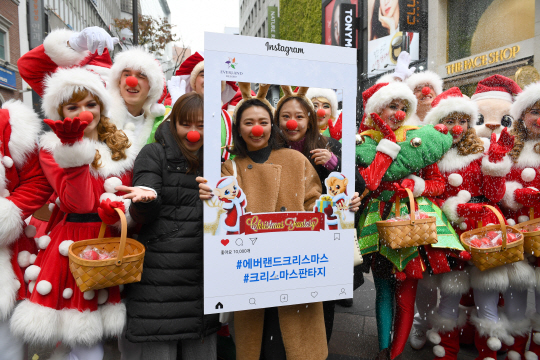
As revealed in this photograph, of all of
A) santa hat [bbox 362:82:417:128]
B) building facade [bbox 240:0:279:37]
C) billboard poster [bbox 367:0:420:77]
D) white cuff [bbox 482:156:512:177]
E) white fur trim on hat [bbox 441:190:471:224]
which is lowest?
white fur trim on hat [bbox 441:190:471:224]

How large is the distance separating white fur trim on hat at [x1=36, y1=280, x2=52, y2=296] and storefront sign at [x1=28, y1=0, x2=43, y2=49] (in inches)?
665

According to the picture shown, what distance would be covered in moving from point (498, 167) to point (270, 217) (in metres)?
1.75

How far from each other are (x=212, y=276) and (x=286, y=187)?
2.06 ft

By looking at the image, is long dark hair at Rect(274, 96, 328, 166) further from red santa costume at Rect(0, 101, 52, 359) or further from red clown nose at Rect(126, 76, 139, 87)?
red santa costume at Rect(0, 101, 52, 359)

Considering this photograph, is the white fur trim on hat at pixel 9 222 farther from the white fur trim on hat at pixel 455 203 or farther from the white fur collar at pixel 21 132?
the white fur trim on hat at pixel 455 203

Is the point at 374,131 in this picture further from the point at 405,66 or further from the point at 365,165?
the point at 405,66

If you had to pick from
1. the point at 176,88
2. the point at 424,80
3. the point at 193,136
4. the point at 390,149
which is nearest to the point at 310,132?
the point at 390,149

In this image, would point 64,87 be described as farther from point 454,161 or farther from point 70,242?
point 454,161

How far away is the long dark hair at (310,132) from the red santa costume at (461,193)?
1.10 m

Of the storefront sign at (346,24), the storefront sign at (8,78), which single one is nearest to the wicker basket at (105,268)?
the storefront sign at (346,24)

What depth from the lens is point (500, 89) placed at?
135 inches

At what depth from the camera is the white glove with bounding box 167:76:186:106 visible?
3753mm

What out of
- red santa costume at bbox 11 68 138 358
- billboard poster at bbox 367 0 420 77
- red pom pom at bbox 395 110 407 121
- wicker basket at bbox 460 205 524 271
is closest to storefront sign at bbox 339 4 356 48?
billboard poster at bbox 367 0 420 77

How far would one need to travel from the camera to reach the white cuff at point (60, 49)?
2328mm
